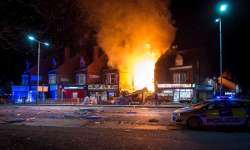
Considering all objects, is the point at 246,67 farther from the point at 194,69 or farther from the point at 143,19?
the point at 143,19

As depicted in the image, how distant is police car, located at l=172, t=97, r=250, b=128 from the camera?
55.7 feet

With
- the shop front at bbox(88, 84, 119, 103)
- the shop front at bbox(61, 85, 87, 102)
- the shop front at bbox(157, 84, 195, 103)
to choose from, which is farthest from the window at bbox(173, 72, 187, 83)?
the shop front at bbox(61, 85, 87, 102)

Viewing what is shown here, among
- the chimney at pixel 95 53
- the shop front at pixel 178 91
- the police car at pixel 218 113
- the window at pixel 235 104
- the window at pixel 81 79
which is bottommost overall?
the police car at pixel 218 113

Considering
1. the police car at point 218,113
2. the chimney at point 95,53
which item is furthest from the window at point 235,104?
the chimney at point 95,53

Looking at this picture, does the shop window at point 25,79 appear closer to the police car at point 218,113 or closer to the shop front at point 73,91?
the shop front at point 73,91

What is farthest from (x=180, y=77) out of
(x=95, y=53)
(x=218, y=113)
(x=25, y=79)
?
(x=218, y=113)

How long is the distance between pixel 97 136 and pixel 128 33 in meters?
44.6

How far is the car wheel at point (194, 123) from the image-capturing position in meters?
17.5

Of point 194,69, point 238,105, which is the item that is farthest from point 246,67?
point 238,105

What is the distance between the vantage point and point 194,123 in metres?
17.5

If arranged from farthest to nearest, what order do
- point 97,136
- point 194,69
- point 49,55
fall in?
point 49,55, point 194,69, point 97,136

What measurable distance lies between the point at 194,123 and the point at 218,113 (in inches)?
48.9

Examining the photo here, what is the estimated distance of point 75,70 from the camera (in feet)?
224

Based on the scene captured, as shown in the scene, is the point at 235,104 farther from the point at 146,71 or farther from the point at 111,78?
the point at 111,78
